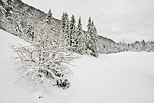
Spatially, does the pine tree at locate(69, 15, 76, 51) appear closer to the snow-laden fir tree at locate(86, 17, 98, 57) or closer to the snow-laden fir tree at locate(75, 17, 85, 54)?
the snow-laden fir tree at locate(75, 17, 85, 54)

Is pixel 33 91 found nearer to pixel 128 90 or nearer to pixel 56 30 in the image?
pixel 56 30

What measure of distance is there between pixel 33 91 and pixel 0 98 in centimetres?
156

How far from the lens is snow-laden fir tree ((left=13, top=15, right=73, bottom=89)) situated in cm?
767

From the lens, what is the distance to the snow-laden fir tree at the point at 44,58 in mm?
7673

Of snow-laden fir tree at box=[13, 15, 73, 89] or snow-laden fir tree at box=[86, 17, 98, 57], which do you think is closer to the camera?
snow-laden fir tree at box=[13, 15, 73, 89]

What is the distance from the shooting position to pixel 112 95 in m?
8.10

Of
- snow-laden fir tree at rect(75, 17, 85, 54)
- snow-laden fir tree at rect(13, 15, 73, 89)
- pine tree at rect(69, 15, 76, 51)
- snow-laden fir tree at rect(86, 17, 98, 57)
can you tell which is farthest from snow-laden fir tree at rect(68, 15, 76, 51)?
snow-laden fir tree at rect(13, 15, 73, 89)

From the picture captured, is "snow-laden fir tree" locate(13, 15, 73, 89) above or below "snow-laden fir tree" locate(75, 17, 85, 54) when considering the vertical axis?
below

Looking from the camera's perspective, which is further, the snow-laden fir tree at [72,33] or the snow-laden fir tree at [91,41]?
the snow-laden fir tree at [91,41]

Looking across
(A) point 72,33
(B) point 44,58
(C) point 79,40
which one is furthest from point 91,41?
(B) point 44,58

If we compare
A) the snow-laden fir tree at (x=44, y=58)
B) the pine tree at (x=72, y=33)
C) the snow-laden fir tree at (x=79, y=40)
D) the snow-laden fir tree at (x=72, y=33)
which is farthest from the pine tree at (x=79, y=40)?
the snow-laden fir tree at (x=44, y=58)

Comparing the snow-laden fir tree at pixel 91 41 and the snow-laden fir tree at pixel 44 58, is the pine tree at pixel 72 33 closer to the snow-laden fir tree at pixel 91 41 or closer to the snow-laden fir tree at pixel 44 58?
the snow-laden fir tree at pixel 91 41

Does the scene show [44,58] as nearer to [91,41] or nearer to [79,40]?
[79,40]

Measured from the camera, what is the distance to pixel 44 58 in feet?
26.8
